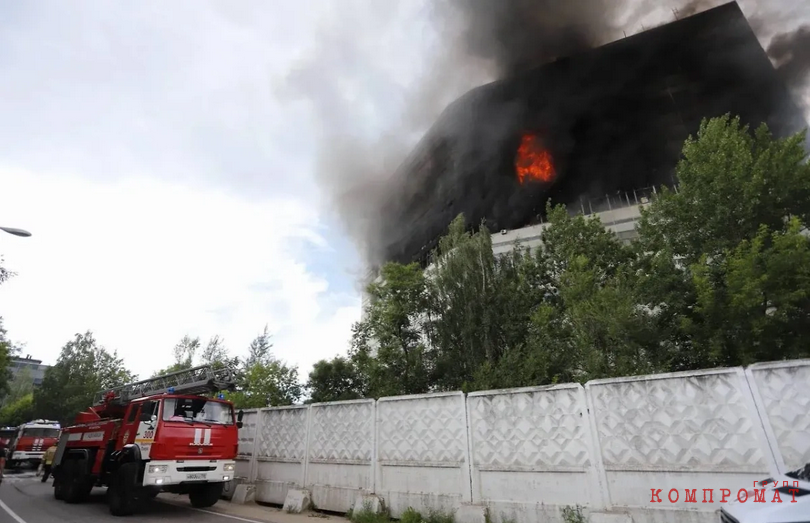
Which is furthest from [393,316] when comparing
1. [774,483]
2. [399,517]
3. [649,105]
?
[649,105]

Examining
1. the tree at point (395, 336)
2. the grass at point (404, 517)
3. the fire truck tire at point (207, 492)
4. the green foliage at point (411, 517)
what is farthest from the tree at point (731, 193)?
the fire truck tire at point (207, 492)

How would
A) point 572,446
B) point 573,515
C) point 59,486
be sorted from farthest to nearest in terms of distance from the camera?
point 59,486, point 572,446, point 573,515

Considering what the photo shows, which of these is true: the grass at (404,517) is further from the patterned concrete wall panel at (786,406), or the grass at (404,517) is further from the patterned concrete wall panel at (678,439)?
the patterned concrete wall panel at (786,406)

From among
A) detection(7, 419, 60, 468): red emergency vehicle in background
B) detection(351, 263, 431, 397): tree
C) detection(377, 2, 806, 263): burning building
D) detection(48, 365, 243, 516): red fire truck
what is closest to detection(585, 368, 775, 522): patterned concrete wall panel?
detection(48, 365, 243, 516): red fire truck

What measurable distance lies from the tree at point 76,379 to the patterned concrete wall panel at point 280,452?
35.1 metres

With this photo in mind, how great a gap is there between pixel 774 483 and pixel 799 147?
14201mm

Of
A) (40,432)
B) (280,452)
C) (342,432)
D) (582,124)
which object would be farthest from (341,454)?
(582,124)

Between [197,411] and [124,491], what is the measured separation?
1951mm

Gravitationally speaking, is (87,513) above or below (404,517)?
below

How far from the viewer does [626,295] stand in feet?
41.4

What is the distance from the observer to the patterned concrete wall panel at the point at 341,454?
319 inches

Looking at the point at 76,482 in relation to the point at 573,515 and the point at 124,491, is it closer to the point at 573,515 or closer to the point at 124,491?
the point at 124,491

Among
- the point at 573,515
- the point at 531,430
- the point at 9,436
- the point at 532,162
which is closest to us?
the point at 573,515

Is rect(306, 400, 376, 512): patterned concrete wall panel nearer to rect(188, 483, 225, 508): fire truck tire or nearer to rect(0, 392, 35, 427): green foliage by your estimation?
rect(188, 483, 225, 508): fire truck tire
